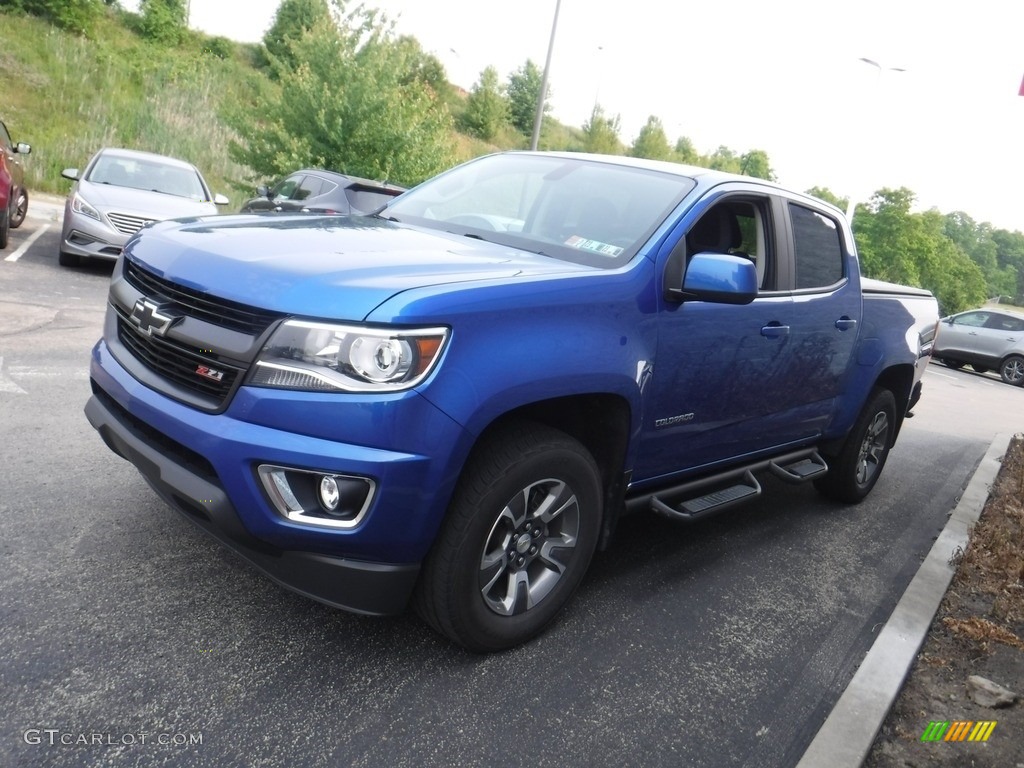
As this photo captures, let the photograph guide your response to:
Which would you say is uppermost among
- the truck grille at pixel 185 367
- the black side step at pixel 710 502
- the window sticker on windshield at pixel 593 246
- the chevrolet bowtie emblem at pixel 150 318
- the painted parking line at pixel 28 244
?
the window sticker on windshield at pixel 593 246

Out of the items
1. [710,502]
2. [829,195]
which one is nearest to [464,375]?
[710,502]

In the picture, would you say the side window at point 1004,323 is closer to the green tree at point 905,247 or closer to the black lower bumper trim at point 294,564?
the black lower bumper trim at point 294,564

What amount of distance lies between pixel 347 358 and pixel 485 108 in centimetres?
4691

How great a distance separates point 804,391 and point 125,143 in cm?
2134

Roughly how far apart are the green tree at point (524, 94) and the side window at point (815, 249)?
5575 cm

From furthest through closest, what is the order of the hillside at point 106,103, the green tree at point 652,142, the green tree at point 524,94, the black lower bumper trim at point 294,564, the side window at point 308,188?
the green tree at point 524,94 → the green tree at point 652,142 → the hillside at point 106,103 → the side window at point 308,188 → the black lower bumper trim at point 294,564

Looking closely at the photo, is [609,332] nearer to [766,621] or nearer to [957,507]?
[766,621]

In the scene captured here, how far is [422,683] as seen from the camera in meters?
2.75

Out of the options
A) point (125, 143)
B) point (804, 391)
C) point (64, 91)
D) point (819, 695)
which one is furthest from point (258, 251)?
point (64, 91)

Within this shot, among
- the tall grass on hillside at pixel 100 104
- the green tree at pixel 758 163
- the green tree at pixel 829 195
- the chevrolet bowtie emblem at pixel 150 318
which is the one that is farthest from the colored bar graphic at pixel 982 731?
the green tree at pixel 758 163

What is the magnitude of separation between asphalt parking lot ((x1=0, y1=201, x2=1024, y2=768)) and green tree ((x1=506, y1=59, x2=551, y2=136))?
56.9 m

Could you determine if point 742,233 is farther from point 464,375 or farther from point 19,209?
point 19,209

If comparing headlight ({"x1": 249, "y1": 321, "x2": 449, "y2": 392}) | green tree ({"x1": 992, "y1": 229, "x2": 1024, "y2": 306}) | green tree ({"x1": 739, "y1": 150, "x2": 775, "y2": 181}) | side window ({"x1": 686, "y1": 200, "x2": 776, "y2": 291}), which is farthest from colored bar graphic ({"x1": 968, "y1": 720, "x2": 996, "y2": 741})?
green tree ({"x1": 992, "y1": 229, "x2": 1024, "y2": 306})

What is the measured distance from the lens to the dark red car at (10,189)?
925 cm
